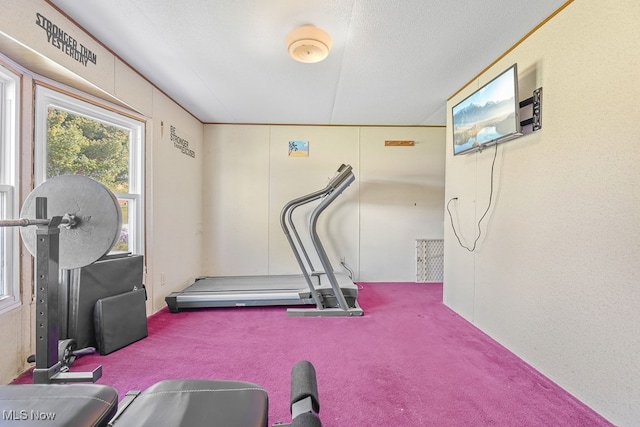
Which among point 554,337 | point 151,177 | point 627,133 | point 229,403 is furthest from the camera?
point 151,177

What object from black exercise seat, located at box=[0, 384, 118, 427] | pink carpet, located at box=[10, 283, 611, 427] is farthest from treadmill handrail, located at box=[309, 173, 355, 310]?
black exercise seat, located at box=[0, 384, 118, 427]

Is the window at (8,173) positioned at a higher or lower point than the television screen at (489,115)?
lower

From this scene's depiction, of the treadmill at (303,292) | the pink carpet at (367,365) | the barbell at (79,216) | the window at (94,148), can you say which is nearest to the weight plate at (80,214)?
the barbell at (79,216)

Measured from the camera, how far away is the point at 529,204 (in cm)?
196

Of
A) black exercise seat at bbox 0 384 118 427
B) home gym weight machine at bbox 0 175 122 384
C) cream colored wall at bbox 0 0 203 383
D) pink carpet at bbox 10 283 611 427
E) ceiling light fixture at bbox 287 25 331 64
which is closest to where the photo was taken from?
black exercise seat at bbox 0 384 118 427

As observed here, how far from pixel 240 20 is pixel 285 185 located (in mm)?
2491

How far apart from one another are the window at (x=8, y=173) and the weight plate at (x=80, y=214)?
0.63m

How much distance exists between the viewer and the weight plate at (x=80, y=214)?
52.8 inches

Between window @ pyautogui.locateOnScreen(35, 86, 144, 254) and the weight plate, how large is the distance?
22.2 inches

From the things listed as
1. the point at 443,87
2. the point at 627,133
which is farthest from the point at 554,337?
the point at 443,87

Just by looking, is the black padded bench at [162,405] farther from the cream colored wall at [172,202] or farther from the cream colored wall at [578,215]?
the cream colored wall at [172,202]

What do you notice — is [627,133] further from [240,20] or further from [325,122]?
[325,122]

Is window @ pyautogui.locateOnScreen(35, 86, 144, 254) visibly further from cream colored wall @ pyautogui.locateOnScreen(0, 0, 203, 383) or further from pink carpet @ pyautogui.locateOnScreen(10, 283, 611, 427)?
pink carpet @ pyautogui.locateOnScreen(10, 283, 611, 427)

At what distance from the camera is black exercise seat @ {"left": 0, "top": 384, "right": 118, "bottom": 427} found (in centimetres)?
83
